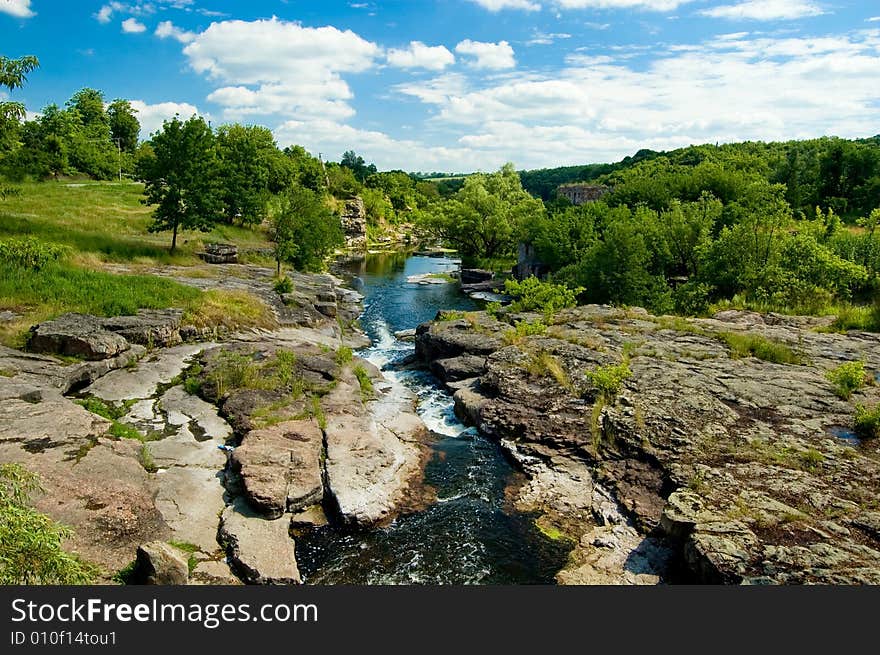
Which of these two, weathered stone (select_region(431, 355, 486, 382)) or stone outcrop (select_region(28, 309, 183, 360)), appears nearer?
stone outcrop (select_region(28, 309, 183, 360))

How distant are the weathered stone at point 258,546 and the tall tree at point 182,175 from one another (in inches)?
1200

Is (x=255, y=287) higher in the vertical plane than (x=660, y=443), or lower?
higher

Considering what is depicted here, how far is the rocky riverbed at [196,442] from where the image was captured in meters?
12.0

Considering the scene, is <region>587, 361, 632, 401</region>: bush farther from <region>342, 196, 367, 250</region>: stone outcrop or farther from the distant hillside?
<region>342, 196, 367, 250</region>: stone outcrop

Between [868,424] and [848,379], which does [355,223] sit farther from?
[868,424]

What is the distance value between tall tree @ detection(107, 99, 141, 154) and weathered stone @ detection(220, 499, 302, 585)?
10363 centimetres

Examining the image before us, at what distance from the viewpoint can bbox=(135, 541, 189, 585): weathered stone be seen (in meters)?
10.1

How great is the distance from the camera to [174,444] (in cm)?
1620

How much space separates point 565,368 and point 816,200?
61938 mm

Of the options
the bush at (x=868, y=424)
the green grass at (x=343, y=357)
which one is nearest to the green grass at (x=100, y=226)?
the green grass at (x=343, y=357)

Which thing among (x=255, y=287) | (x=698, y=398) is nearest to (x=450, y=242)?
(x=255, y=287)

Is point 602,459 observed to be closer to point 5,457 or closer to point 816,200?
point 5,457

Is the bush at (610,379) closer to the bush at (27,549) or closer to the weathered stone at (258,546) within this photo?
the weathered stone at (258,546)

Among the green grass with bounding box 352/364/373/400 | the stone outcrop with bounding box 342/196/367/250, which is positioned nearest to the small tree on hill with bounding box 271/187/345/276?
the green grass with bounding box 352/364/373/400
